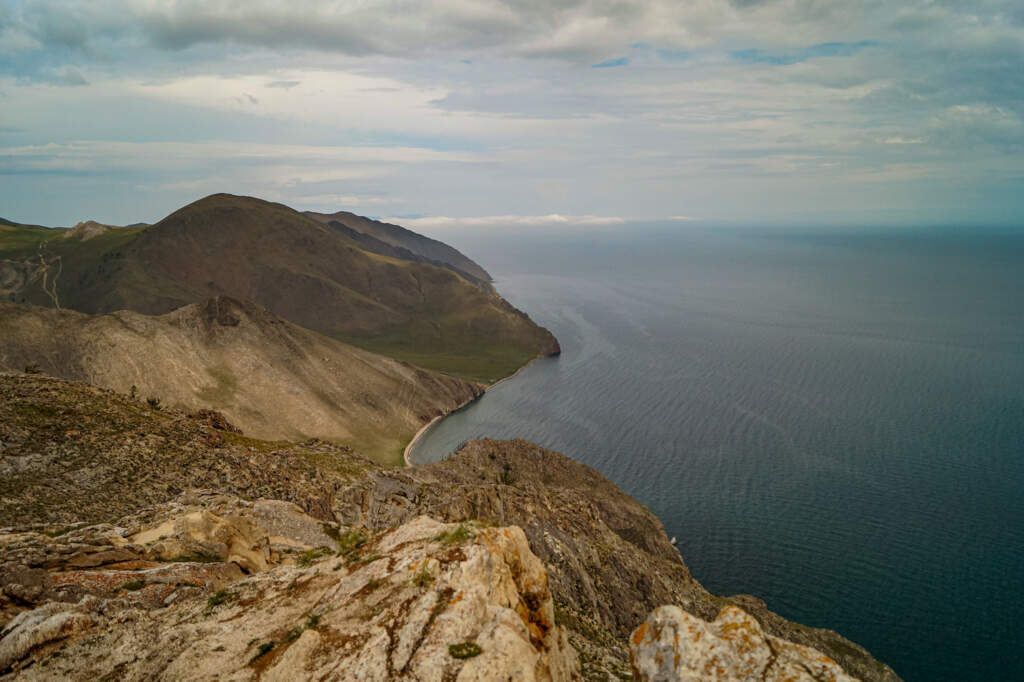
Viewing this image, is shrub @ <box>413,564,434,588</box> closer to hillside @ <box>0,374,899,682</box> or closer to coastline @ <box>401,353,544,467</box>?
hillside @ <box>0,374,899,682</box>

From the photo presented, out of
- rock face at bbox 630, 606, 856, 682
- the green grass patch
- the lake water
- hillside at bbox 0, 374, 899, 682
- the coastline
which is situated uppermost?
the green grass patch

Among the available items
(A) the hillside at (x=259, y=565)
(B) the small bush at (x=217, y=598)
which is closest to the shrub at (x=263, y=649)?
(A) the hillside at (x=259, y=565)

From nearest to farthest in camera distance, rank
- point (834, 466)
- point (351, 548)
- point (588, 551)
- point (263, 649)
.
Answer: point (263, 649) → point (351, 548) → point (588, 551) → point (834, 466)

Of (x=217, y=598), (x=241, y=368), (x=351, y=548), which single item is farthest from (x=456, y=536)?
(x=241, y=368)

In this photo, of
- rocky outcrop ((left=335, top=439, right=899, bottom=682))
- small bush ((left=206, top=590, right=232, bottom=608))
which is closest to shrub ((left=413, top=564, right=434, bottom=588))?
small bush ((left=206, top=590, right=232, bottom=608))

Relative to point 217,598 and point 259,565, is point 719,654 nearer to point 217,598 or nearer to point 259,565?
point 217,598

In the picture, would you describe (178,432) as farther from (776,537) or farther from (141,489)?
(776,537)
